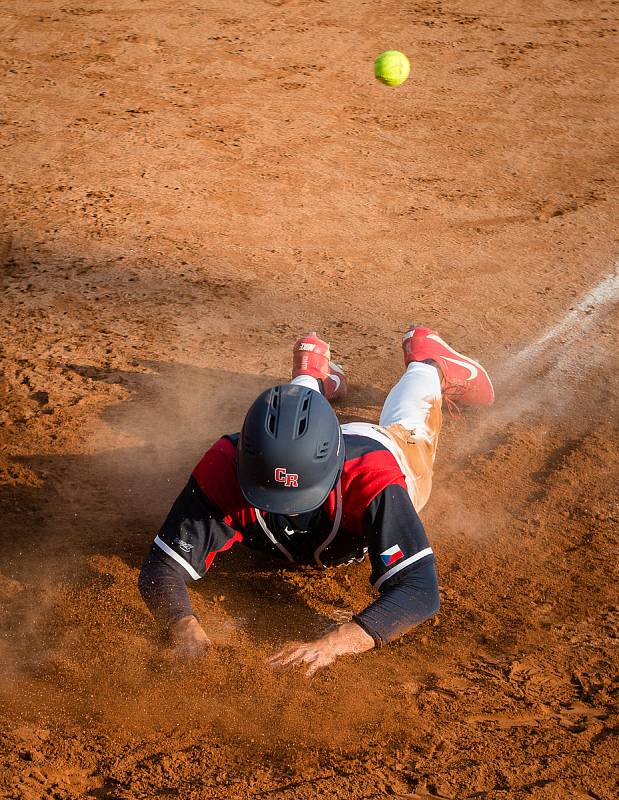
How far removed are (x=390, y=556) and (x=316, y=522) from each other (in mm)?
391

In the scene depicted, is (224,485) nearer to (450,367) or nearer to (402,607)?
(402,607)

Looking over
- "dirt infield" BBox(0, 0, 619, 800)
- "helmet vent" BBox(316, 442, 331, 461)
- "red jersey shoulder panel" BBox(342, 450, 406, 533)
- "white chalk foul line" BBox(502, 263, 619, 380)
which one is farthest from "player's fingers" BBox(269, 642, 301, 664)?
"white chalk foul line" BBox(502, 263, 619, 380)

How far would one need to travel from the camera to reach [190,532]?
11.9 ft

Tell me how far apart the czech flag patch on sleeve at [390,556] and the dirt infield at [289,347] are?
0.50m

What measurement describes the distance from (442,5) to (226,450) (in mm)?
10558

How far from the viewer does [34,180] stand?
814cm

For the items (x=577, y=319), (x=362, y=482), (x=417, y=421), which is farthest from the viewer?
(x=577, y=319)

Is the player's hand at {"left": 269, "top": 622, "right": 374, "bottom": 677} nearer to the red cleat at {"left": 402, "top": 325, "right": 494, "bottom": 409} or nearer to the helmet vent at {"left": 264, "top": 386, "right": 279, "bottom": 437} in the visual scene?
the helmet vent at {"left": 264, "top": 386, "right": 279, "bottom": 437}

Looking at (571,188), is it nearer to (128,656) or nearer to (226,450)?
(226,450)

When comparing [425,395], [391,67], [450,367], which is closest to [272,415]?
[425,395]

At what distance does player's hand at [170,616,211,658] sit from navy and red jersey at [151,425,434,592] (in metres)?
0.22

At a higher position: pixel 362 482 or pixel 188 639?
pixel 362 482

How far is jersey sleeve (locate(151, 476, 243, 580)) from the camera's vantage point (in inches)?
143

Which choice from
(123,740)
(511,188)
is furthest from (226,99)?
(123,740)
